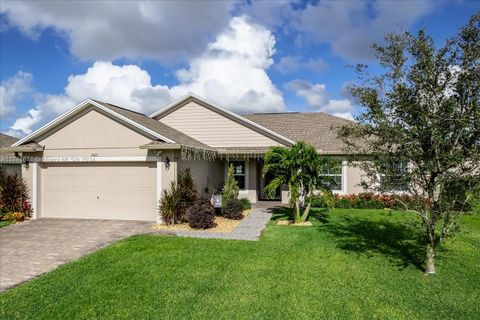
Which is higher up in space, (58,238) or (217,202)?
(217,202)

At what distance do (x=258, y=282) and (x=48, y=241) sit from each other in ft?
25.6

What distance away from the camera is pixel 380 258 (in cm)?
894

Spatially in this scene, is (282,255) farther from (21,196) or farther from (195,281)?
(21,196)

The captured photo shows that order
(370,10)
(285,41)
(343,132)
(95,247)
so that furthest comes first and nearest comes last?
(285,41) < (370,10) < (95,247) < (343,132)

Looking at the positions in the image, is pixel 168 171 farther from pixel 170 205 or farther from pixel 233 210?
pixel 233 210

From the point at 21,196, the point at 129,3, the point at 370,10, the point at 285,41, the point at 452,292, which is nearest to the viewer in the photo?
the point at 452,292

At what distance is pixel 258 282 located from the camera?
717 centimetres

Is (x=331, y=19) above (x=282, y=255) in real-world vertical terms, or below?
above

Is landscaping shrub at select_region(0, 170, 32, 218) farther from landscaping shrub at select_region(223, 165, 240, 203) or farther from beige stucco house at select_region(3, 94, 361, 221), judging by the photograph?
landscaping shrub at select_region(223, 165, 240, 203)

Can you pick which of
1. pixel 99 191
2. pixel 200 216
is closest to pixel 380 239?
pixel 200 216

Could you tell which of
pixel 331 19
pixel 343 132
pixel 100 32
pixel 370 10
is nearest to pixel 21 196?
pixel 100 32

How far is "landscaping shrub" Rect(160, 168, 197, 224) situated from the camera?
13.4 m

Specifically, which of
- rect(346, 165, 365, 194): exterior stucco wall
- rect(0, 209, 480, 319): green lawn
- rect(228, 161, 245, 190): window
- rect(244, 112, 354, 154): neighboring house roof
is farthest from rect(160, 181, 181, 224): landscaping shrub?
rect(346, 165, 365, 194): exterior stucco wall

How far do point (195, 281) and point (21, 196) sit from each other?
11.8m
